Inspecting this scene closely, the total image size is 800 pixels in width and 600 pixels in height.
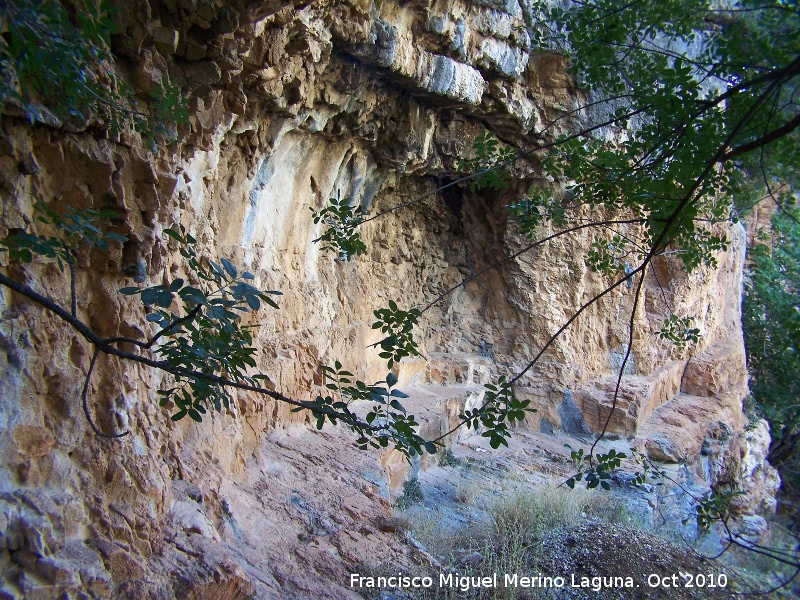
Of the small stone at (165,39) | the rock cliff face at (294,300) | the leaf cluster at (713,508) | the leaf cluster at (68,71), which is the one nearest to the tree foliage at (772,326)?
the rock cliff face at (294,300)

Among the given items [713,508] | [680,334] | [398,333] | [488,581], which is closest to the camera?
[398,333]

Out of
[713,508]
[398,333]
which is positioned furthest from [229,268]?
[713,508]

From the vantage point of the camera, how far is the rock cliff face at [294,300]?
249 centimetres

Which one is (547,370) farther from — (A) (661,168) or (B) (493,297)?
(A) (661,168)

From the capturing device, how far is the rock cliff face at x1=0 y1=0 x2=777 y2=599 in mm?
2486

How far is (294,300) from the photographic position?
644cm

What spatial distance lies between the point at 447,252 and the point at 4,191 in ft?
28.3

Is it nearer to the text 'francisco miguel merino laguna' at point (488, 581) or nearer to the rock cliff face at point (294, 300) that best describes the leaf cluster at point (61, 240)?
the rock cliff face at point (294, 300)

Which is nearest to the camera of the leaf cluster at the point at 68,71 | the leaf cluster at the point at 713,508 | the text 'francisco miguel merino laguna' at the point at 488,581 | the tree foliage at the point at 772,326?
the leaf cluster at the point at 68,71

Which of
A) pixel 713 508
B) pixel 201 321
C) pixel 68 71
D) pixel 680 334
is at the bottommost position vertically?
pixel 713 508

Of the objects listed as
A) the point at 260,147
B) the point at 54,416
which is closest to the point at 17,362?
the point at 54,416

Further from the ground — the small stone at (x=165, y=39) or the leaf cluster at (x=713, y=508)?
the small stone at (x=165, y=39)

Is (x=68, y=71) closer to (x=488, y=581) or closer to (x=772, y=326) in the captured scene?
(x=488, y=581)

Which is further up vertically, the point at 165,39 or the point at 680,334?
the point at 165,39
